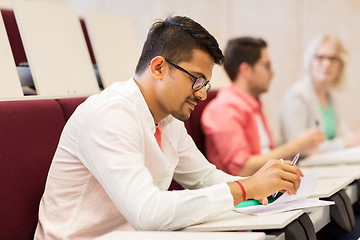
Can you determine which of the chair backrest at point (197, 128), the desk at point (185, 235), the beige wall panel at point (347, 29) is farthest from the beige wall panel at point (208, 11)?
the desk at point (185, 235)

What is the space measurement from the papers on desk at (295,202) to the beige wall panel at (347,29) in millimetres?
2587

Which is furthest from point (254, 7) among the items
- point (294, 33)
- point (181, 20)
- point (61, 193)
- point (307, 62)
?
point (61, 193)

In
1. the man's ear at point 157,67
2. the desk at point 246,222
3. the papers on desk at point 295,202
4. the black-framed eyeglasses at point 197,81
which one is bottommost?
the papers on desk at point 295,202

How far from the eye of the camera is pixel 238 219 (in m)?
1.17

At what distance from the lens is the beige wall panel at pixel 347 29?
3787 mm

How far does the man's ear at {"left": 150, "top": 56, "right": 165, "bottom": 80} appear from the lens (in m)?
1.34

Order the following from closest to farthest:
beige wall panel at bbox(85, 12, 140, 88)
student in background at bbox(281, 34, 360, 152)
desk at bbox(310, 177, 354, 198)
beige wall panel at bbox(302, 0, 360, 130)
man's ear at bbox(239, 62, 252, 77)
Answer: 1. desk at bbox(310, 177, 354, 198)
2. beige wall panel at bbox(85, 12, 140, 88)
3. man's ear at bbox(239, 62, 252, 77)
4. student in background at bbox(281, 34, 360, 152)
5. beige wall panel at bbox(302, 0, 360, 130)

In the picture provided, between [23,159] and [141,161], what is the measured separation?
48cm

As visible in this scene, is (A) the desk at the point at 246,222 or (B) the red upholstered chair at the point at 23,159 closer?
(A) the desk at the point at 246,222

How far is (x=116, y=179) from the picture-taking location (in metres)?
1.13

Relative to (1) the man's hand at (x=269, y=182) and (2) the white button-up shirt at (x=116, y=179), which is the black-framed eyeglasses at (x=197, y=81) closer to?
(2) the white button-up shirt at (x=116, y=179)

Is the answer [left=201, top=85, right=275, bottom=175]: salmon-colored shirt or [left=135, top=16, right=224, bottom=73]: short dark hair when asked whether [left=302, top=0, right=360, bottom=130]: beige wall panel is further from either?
[left=135, top=16, right=224, bottom=73]: short dark hair

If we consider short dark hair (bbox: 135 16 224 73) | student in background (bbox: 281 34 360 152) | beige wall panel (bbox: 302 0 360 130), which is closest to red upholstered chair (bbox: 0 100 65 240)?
short dark hair (bbox: 135 16 224 73)

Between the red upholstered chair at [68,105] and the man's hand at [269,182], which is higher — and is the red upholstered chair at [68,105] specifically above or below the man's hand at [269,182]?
above
